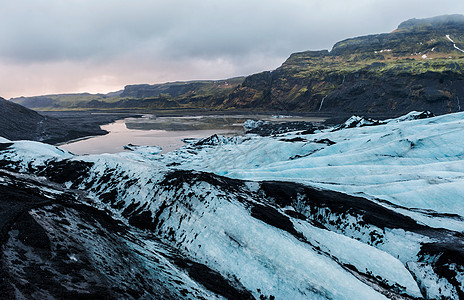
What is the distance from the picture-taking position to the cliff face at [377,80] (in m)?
85.9

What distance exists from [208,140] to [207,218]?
2867 cm

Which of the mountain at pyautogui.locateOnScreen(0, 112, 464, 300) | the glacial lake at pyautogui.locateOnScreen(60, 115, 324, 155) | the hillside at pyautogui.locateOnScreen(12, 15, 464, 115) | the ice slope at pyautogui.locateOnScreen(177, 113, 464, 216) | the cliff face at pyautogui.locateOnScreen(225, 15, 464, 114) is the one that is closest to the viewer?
the mountain at pyautogui.locateOnScreen(0, 112, 464, 300)

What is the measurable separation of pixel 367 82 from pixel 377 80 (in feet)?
12.3

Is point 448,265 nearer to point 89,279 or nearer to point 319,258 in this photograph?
point 319,258

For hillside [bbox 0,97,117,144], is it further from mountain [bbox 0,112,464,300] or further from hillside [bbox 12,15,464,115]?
hillside [bbox 12,15,464,115]

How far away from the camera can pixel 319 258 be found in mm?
6051

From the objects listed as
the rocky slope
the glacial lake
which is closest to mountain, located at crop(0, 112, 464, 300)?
the glacial lake

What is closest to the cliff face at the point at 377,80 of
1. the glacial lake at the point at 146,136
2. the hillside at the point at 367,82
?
the hillside at the point at 367,82

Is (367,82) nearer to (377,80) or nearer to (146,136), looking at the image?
(377,80)

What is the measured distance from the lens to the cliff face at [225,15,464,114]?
282 ft

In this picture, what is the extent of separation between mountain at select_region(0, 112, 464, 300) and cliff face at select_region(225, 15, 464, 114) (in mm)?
91572

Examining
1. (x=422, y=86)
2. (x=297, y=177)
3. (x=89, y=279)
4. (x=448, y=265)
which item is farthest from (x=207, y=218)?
(x=422, y=86)

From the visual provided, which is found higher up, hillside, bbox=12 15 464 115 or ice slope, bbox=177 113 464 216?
hillside, bbox=12 15 464 115

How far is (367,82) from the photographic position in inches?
4055
